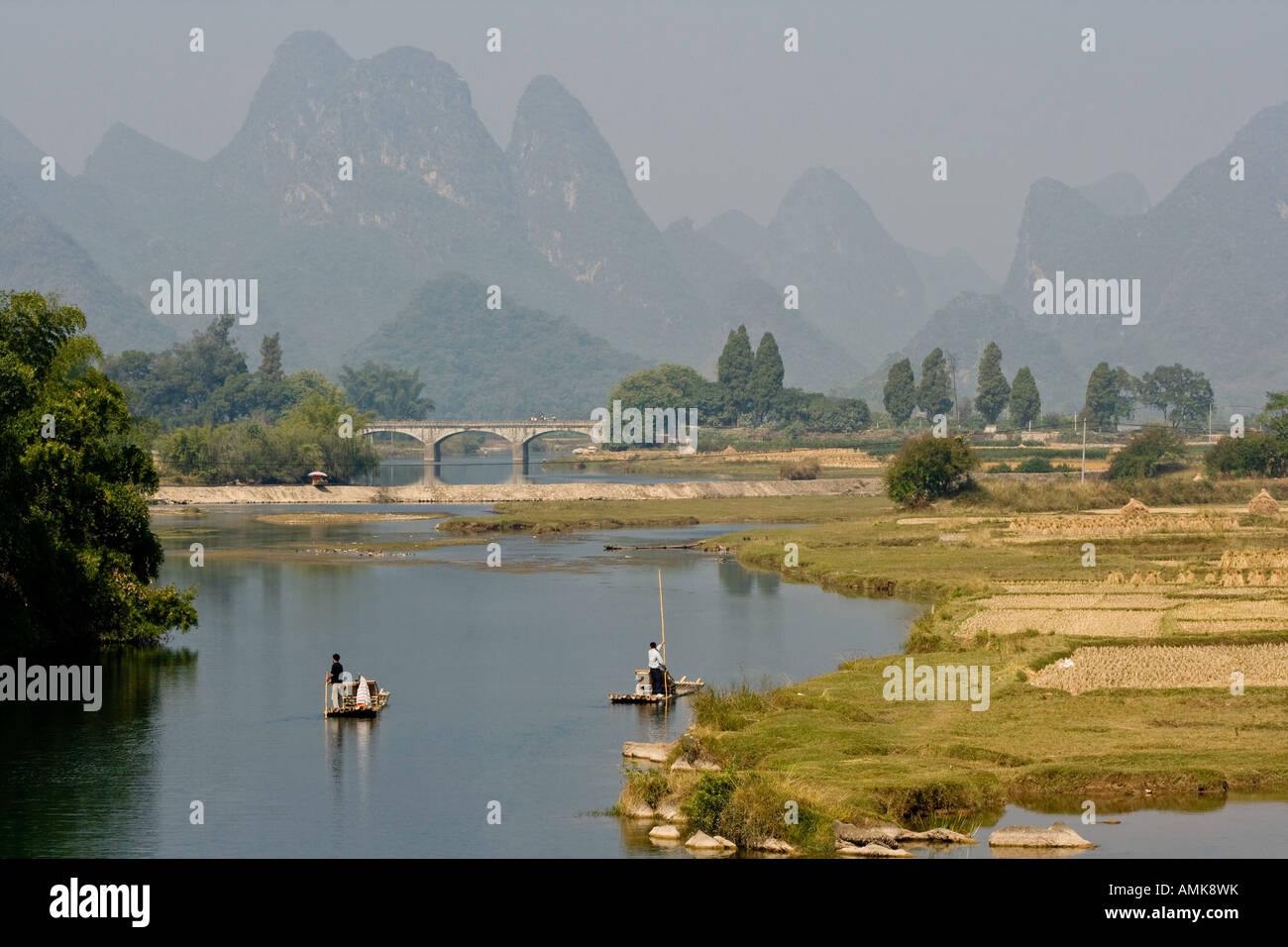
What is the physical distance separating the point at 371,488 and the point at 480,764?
146 metres

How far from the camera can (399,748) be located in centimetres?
5028

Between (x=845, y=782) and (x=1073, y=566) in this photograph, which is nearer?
(x=845, y=782)

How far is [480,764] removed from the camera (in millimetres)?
47750

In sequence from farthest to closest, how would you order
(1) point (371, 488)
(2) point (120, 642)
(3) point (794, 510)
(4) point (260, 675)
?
(1) point (371, 488) < (3) point (794, 510) < (2) point (120, 642) < (4) point (260, 675)

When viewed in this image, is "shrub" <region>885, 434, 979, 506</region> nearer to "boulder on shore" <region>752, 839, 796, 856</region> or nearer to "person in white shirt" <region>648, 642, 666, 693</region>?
"person in white shirt" <region>648, 642, 666, 693</region>

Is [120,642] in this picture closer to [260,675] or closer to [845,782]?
[260,675]

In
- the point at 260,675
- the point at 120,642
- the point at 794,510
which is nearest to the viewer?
the point at 260,675

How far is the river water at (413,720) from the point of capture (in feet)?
A: 129

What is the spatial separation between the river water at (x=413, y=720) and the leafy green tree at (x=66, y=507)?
248cm

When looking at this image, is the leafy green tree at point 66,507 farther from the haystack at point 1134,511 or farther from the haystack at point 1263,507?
the haystack at point 1263,507

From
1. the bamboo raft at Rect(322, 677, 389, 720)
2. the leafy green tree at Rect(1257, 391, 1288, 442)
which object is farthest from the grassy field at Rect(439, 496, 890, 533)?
the bamboo raft at Rect(322, 677, 389, 720)

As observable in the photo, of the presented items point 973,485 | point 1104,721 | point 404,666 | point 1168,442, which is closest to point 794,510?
point 973,485

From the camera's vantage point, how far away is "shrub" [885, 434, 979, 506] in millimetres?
141625
